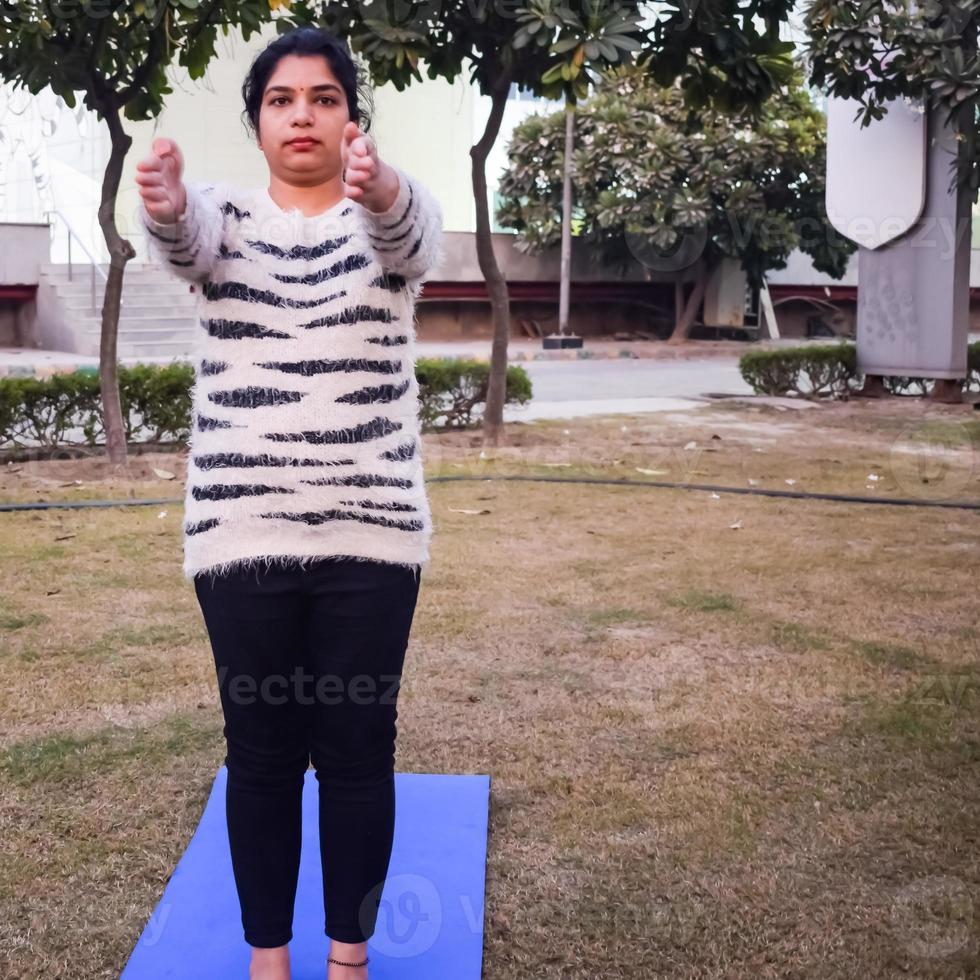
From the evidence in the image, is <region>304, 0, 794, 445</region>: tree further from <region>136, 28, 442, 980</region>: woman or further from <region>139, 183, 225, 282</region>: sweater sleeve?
<region>139, 183, 225, 282</region>: sweater sleeve

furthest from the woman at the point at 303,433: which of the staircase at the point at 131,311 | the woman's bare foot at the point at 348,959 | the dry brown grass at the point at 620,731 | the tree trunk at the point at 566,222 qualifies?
the tree trunk at the point at 566,222

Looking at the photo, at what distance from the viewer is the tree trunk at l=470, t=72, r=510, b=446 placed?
8211mm

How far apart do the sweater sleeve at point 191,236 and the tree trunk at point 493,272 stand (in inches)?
237

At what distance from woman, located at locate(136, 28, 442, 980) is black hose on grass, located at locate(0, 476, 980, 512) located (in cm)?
492

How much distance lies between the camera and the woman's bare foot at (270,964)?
2.25 metres

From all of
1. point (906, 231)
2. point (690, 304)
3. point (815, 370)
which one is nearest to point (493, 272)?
point (906, 231)

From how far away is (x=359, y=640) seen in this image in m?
2.11

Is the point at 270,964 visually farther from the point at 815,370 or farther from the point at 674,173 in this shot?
the point at 674,173

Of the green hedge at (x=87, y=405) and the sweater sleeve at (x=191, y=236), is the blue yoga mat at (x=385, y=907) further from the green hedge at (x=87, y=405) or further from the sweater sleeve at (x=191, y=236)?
the green hedge at (x=87, y=405)

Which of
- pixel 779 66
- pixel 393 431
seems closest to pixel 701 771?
pixel 393 431

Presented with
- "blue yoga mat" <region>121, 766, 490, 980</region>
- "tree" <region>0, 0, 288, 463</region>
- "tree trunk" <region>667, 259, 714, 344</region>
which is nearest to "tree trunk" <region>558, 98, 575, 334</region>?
"tree trunk" <region>667, 259, 714, 344</region>

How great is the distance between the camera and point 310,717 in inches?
86.7

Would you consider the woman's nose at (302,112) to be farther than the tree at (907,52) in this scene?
No

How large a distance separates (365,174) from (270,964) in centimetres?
134
